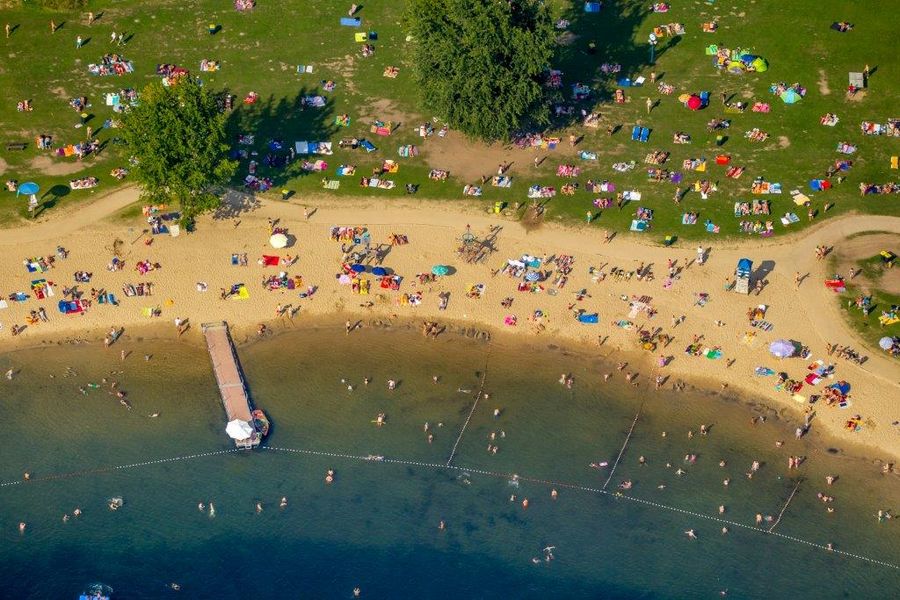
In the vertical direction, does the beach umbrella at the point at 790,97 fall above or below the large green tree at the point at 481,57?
below

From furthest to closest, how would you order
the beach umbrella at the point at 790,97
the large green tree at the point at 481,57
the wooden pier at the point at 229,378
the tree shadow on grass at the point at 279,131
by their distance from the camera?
1. the beach umbrella at the point at 790,97
2. the tree shadow on grass at the point at 279,131
3. the large green tree at the point at 481,57
4. the wooden pier at the point at 229,378

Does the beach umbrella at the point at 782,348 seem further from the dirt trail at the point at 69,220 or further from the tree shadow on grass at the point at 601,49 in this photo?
the dirt trail at the point at 69,220

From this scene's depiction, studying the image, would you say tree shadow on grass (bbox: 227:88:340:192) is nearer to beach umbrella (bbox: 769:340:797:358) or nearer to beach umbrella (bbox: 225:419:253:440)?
beach umbrella (bbox: 225:419:253:440)

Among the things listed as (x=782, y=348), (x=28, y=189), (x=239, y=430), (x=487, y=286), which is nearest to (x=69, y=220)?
(x=28, y=189)

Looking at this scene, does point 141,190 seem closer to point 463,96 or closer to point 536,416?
point 463,96

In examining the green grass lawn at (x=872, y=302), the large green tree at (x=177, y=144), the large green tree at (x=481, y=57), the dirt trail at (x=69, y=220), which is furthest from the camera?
the dirt trail at (x=69, y=220)

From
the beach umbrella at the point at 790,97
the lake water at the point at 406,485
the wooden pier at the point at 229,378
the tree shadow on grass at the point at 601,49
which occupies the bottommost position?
the lake water at the point at 406,485

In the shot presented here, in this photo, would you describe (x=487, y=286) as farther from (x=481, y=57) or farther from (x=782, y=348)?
(x=782, y=348)

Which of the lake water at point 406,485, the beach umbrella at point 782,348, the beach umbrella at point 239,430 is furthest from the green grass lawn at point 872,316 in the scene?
the beach umbrella at point 239,430
